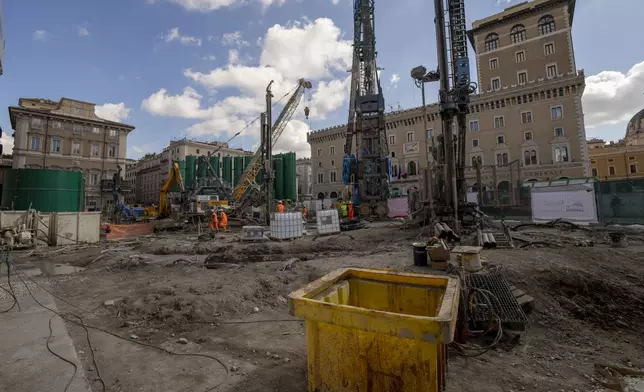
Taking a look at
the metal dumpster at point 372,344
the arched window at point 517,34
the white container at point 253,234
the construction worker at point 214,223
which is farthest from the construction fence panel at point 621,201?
the arched window at point 517,34

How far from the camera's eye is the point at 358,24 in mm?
30938

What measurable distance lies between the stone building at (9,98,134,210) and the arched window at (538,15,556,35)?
2567 inches

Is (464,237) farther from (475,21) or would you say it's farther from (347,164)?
(475,21)

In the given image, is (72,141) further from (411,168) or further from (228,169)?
(411,168)

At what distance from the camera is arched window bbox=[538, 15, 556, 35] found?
43.1m

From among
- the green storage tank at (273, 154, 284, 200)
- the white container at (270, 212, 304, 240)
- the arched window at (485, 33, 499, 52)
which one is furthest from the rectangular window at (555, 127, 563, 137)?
the white container at (270, 212, 304, 240)

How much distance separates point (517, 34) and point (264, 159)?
48559 millimetres

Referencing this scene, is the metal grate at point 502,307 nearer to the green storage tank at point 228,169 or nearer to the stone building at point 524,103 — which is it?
the stone building at point 524,103

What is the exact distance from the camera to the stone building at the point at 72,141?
41.3m

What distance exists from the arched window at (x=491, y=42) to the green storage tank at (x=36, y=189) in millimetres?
58543

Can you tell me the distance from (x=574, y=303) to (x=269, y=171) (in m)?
18.3

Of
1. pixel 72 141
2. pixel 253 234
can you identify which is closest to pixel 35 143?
pixel 72 141

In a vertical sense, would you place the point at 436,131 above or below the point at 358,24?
below

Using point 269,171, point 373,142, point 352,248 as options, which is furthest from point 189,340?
point 373,142
